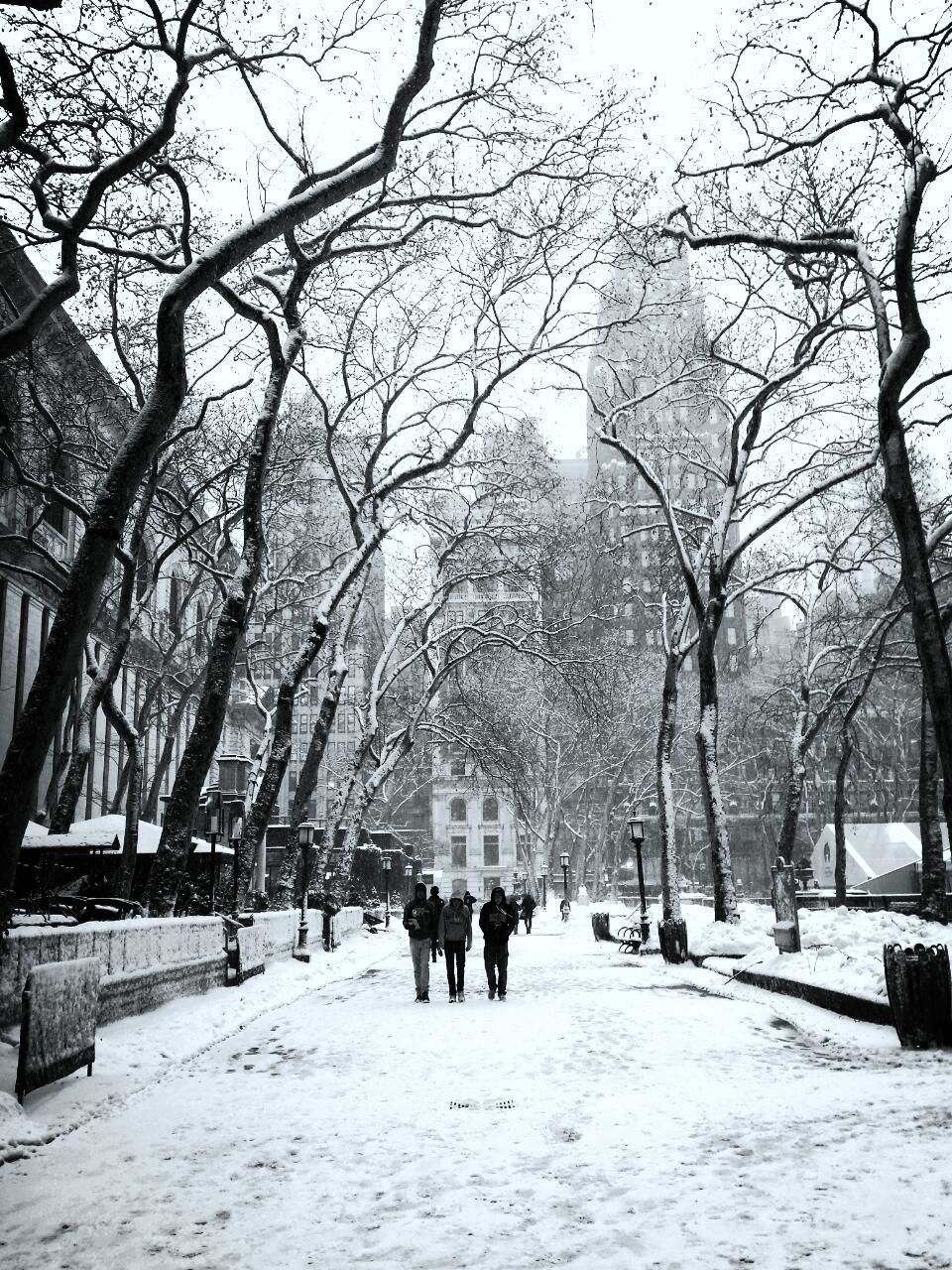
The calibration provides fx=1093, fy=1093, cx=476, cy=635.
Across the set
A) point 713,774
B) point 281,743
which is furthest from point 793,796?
point 281,743

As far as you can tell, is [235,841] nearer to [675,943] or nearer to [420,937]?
[675,943]

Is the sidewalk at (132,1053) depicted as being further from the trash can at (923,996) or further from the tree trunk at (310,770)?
the tree trunk at (310,770)

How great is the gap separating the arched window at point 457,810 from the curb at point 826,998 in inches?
2944

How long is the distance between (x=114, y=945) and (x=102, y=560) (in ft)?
14.4

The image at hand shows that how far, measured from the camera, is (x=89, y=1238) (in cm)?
484

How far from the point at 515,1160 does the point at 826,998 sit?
8122 millimetres

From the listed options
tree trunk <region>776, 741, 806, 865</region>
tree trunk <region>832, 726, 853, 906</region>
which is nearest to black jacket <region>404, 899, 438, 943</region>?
tree trunk <region>776, 741, 806, 865</region>

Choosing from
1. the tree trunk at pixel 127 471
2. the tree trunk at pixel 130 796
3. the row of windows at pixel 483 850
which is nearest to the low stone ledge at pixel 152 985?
the tree trunk at pixel 127 471

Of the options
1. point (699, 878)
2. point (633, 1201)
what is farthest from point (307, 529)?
point (699, 878)

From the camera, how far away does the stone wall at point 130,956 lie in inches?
365

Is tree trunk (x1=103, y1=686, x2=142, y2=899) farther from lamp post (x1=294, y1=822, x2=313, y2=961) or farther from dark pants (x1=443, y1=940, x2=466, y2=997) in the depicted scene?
dark pants (x1=443, y1=940, x2=466, y2=997)

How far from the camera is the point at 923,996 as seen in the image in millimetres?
9953

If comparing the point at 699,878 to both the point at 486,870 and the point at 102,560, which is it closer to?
the point at 486,870


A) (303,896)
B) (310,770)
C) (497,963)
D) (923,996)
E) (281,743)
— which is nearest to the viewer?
(923,996)
